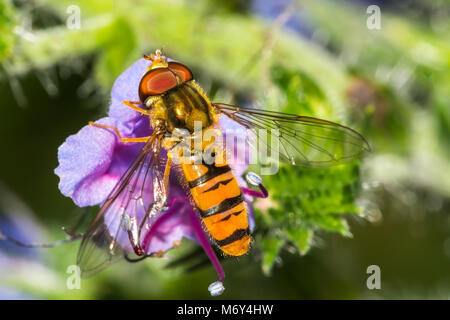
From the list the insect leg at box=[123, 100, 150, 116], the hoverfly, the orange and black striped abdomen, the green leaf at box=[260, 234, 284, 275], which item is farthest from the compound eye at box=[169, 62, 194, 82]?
the green leaf at box=[260, 234, 284, 275]

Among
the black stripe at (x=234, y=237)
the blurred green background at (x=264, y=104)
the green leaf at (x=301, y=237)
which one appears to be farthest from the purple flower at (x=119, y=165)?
the blurred green background at (x=264, y=104)

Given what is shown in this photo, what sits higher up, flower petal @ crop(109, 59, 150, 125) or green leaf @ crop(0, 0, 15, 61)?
green leaf @ crop(0, 0, 15, 61)

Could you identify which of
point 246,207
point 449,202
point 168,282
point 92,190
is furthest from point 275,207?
point 449,202

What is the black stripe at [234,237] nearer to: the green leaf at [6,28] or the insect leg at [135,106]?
the insect leg at [135,106]

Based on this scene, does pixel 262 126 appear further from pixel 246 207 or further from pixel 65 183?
pixel 65 183

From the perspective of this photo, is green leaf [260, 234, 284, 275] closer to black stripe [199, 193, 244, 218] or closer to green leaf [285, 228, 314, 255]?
green leaf [285, 228, 314, 255]

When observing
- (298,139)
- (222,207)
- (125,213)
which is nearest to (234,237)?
(222,207)
